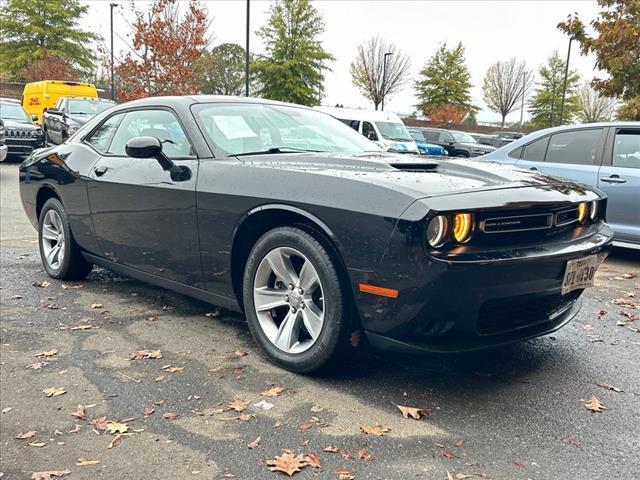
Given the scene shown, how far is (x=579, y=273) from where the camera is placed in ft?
9.94

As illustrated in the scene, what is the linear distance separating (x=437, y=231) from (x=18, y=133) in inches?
600

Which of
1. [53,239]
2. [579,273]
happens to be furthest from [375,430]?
[53,239]

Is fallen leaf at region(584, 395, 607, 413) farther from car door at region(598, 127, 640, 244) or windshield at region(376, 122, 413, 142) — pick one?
windshield at region(376, 122, 413, 142)

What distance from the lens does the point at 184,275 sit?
3.81 m

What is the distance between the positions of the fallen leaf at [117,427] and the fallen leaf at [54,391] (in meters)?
0.48

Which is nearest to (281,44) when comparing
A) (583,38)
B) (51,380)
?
(583,38)

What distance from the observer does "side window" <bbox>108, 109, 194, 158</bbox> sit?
392 centimetres

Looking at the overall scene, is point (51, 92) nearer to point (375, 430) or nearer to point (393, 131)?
point (393, 131)

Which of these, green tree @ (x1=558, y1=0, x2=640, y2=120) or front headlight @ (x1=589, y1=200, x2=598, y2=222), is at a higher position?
green tree @ (x1=558, y1=0, x2=640, y2=120)

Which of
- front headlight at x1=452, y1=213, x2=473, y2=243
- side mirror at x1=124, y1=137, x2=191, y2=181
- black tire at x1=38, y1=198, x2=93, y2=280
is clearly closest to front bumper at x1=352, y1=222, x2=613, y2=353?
front headlight at x1=452, y1=213, x2=473, y2=243

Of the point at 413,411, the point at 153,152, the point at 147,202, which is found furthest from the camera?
the point at 147,202

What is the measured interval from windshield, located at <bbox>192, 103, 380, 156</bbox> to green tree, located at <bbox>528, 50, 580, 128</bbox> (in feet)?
164

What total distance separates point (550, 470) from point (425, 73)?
4669cm

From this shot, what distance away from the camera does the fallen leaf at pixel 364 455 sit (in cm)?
243
